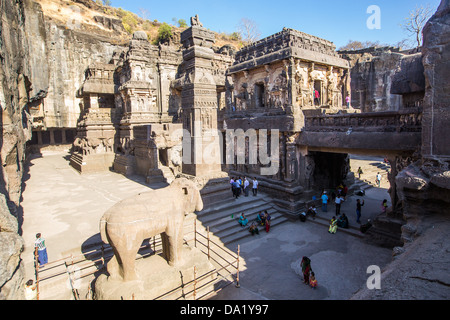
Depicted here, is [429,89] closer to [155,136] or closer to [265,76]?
[265,76]

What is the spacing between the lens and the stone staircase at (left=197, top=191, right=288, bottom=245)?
33.0ft

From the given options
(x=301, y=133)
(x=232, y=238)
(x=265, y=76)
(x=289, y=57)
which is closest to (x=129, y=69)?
(x=265, y=76)

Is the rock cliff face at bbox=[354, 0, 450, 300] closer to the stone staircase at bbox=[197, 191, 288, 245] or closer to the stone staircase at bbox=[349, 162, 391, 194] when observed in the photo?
the stone staircase at bbox=[197, 191, 288, 245]

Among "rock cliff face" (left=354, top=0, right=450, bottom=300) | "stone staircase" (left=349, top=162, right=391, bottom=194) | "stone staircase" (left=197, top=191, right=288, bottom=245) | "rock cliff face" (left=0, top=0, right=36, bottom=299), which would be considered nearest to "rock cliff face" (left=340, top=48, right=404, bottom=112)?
"stone staircase" (left=349, top=162, right=391, bottom=194)

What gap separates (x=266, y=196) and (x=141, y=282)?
30.1ft

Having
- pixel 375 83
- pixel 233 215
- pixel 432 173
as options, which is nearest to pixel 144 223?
pixel 233 215

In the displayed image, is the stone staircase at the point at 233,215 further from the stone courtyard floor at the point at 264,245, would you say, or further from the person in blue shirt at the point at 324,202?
the person in blue shirt at the point at 324,202

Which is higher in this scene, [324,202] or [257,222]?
[324,202]

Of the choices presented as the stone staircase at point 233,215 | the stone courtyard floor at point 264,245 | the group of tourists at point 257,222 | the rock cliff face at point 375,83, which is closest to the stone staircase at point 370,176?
the stone courtyard floor at point 264,245

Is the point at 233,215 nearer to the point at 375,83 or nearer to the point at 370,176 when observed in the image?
the point at 370,176

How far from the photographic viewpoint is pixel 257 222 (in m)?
11.2

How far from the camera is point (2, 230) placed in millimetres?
3756

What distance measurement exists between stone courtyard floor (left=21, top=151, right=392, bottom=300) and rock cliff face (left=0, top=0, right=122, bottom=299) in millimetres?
1323

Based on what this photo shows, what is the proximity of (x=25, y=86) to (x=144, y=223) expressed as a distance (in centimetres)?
1103
